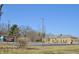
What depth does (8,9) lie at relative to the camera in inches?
168

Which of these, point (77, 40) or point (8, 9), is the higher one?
point (8, 9)

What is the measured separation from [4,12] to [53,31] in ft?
2.15

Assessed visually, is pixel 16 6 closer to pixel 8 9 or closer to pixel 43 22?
pixel 8 9

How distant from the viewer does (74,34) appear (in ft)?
13.9

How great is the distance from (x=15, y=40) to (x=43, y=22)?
1.37 ft

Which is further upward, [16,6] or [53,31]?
[16,6]

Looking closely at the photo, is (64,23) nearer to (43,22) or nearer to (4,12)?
(43,22)

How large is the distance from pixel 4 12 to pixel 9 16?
0.27 feet

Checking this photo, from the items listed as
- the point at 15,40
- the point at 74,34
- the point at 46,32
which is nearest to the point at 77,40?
the point at 74,34
